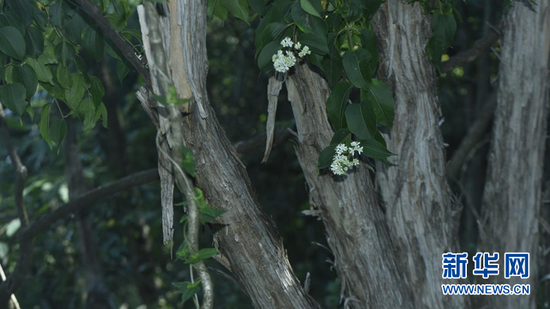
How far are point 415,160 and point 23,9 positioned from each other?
1220mm

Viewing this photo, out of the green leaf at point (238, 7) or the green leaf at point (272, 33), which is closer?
the green leaf at point (272, 33)

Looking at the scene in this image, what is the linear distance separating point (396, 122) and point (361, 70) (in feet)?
1.31

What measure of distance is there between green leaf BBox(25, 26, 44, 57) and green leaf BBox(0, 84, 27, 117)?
0.10 meters

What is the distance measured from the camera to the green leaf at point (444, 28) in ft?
5.60

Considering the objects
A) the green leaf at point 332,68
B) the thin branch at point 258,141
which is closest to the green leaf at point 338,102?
the green leaf at point 332,68

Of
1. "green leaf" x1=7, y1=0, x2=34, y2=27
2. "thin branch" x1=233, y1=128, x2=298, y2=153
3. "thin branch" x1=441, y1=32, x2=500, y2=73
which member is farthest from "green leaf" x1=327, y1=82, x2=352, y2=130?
"thin branch" x1=441, y1=32, x2=500, y2=73

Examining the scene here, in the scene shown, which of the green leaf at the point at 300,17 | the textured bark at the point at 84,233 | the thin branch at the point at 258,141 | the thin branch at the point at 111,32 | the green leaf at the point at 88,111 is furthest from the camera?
the textured bark at the point at 84,233

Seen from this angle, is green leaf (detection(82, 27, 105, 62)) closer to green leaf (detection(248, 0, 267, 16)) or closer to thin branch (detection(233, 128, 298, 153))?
green leaf (detection(248, 0, 267, 16))

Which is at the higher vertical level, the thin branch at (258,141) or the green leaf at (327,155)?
the thin branch at (258,141)

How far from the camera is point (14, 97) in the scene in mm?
1482

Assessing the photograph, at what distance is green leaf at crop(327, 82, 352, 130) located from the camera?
1478mm

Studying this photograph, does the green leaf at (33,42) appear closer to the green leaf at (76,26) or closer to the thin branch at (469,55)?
the green leaf at (76,26)

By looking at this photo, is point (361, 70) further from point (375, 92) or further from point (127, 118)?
point (127, 118)

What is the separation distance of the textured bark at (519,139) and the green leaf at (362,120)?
0.94 metres
